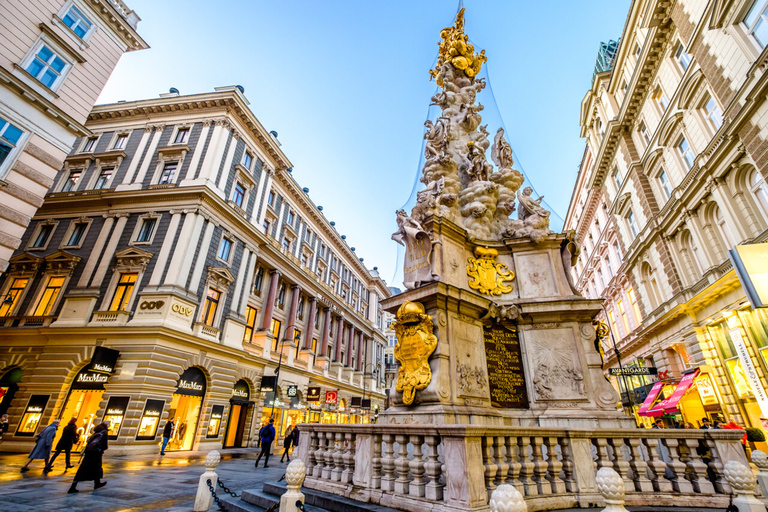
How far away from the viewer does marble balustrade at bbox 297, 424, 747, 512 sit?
3.95m

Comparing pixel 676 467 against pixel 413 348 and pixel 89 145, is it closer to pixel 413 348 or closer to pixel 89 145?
pixel 413 348

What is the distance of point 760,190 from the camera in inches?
550

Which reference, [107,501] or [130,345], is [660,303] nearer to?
[107,501]

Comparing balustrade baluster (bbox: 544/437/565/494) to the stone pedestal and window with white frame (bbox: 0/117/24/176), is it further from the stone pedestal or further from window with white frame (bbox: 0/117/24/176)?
window with white frame (bbox: 0/117/24/176)

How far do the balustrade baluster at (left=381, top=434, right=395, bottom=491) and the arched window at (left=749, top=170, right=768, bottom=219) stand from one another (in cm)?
1725

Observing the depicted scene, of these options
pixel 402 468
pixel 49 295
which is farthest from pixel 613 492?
pixel 49 295

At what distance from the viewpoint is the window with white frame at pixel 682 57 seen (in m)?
19.4

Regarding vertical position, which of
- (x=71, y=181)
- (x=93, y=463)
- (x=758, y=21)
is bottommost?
(x=93, y=463)

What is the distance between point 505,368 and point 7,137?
18.5 metres

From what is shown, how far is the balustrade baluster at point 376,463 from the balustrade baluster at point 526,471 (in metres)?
1.75

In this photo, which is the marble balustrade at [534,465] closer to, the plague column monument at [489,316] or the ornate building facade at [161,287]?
the plague column monument at [489,316]

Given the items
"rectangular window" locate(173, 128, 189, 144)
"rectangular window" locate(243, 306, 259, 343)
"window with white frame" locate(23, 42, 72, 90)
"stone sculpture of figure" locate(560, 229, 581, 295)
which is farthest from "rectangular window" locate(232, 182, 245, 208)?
"stone sculpture of figure" locate(560, 229, 581, 295)

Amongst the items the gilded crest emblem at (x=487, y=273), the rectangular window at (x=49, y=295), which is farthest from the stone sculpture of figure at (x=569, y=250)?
the rectangular window at (x=49, y=295)

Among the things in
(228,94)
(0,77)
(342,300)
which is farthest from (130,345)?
(342,300)
